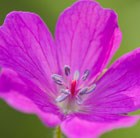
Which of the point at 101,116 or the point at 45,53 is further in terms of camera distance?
the point at 45,53

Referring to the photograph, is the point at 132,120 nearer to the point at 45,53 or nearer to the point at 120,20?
the point at 45,53

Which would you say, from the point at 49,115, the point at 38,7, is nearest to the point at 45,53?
the point at 49,115

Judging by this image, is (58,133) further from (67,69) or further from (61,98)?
(67,69)

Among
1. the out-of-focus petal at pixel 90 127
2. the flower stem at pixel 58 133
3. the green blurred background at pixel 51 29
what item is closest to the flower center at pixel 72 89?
the flower stem at pixel 58 133

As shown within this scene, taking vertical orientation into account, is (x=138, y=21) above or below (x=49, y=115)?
below

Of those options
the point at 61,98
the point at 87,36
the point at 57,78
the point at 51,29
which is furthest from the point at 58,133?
the point at 51,29
